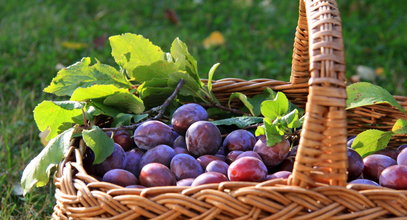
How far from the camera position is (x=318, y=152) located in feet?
3.01

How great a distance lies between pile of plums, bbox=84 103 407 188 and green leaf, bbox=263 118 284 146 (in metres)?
0.02

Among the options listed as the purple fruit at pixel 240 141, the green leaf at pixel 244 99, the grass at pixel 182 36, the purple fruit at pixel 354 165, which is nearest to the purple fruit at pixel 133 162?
the purple fruit at pixel 240 141

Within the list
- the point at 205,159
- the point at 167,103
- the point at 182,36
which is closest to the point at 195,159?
the point at 205,159

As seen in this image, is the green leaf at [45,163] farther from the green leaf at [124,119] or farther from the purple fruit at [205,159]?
the purple fruit at [205,159]

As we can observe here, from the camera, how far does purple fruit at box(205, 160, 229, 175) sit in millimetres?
1130

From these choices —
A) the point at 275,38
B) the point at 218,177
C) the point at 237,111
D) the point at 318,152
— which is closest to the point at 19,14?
the point at 275,38

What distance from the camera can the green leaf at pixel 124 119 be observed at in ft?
4.33

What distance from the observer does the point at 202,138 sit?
3.98 feet

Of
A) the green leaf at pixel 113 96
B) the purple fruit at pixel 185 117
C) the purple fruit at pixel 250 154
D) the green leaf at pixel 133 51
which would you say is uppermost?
the green leaf at pixel 133 51

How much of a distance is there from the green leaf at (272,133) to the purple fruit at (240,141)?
90mm

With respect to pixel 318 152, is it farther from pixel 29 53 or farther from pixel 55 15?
pixel 55 15

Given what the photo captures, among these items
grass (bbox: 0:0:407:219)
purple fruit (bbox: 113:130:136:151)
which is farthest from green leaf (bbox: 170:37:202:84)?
grass (bbox: 0:0:407:219)

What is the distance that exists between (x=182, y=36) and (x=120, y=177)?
1787 mm

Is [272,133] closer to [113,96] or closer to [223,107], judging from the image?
[223,107]
